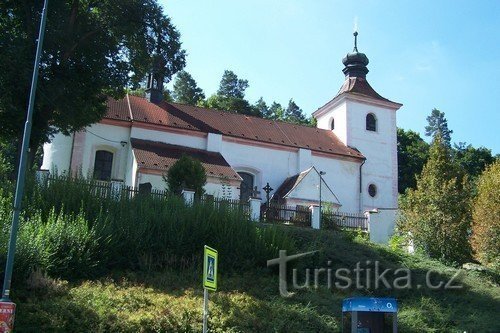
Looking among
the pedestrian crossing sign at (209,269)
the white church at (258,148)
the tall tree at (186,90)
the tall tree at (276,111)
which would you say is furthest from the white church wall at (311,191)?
the tall tree at (276,111)

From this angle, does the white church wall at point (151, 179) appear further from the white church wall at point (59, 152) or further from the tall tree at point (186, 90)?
the tall tree at point (186, 90)

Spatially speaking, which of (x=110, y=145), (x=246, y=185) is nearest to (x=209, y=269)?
(x=110, y=145)

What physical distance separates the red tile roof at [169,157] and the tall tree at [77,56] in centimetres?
594

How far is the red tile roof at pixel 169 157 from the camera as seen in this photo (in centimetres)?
3292

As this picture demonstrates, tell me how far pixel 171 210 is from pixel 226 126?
2159cm

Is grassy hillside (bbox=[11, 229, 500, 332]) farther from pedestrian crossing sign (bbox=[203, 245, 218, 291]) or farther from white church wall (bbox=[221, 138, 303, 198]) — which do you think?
white church wall (bbox=[221, 138, 303, 198])

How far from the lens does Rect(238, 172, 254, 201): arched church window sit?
37344mm

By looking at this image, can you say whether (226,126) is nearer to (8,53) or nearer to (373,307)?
(8,53)

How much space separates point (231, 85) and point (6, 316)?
67.3 meters

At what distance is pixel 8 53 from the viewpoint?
23016 mm

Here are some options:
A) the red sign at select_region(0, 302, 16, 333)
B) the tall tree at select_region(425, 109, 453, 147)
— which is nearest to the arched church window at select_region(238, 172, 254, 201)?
the red sign at select_region(0, 302, 16, 333)

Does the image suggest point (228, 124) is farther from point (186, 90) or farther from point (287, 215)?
point (186, 90)

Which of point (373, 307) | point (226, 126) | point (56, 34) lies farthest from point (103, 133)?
point (373, 307)

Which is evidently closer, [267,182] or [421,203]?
[421,203]
